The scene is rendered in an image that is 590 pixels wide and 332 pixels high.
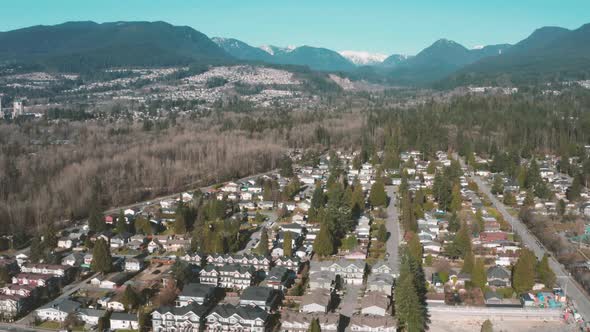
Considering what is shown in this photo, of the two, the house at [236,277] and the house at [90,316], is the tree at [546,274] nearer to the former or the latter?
the house at [236,277]

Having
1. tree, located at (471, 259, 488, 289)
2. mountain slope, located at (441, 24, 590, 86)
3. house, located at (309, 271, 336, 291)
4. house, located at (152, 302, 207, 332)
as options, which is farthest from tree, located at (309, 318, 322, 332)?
mountain slope, located at (441, 24, 590, 86)

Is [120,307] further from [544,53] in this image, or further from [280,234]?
[544,53]

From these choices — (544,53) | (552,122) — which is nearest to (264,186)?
(552,122)

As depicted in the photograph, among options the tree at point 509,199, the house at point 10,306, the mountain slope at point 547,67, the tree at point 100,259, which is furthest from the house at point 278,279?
the mountain slope at point 547,67

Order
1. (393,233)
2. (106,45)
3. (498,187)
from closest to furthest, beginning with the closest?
(393,233)
(498,187)
(106,45)

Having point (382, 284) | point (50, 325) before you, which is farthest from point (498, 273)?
point (50, 325)

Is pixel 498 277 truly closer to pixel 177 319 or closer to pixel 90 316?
pixel 177 319
